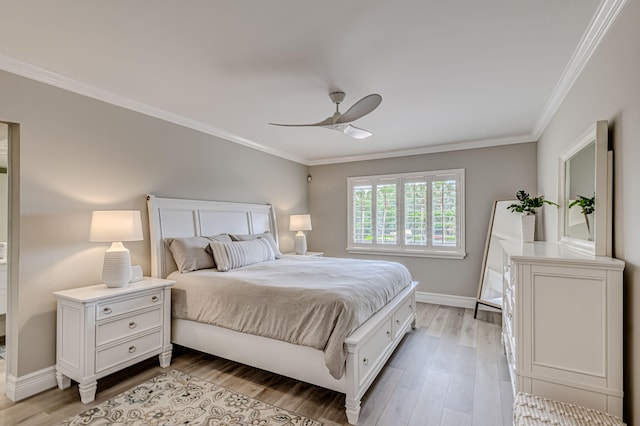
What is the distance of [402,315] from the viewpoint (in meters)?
3.33

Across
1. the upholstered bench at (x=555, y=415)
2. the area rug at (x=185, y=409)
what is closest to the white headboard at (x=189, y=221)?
the area rug at (x=185, y=409)

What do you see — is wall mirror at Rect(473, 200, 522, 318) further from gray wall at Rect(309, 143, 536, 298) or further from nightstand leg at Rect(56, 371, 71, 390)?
nightstand leg at Rect(56, 371, 71, 390)

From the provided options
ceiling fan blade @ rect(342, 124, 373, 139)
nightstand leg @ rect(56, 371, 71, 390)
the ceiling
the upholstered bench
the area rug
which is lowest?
the area rug

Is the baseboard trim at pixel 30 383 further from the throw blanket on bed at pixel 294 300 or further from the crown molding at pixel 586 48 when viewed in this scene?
the crown molding at pixel 586 48

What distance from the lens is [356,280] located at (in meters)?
2.79

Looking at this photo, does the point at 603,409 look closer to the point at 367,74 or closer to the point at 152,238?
the point at 367,74

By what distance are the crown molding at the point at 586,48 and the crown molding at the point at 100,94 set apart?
371cm

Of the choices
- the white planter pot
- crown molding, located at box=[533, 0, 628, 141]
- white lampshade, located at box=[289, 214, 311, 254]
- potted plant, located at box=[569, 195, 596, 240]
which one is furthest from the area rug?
crown molding, located at box=[533, 0, 628, 141]

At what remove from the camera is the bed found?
217 cm

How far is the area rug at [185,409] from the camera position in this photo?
2102 mm

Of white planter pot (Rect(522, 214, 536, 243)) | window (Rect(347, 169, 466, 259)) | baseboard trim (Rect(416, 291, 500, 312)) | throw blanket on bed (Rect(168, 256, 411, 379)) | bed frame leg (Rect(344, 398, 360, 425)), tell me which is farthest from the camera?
window (Rect(347, 169, 466, 259))

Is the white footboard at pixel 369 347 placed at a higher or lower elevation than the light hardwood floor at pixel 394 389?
higher

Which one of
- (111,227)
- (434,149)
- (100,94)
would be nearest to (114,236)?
(111,227)

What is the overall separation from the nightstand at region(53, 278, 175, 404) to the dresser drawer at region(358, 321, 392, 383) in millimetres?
1889
